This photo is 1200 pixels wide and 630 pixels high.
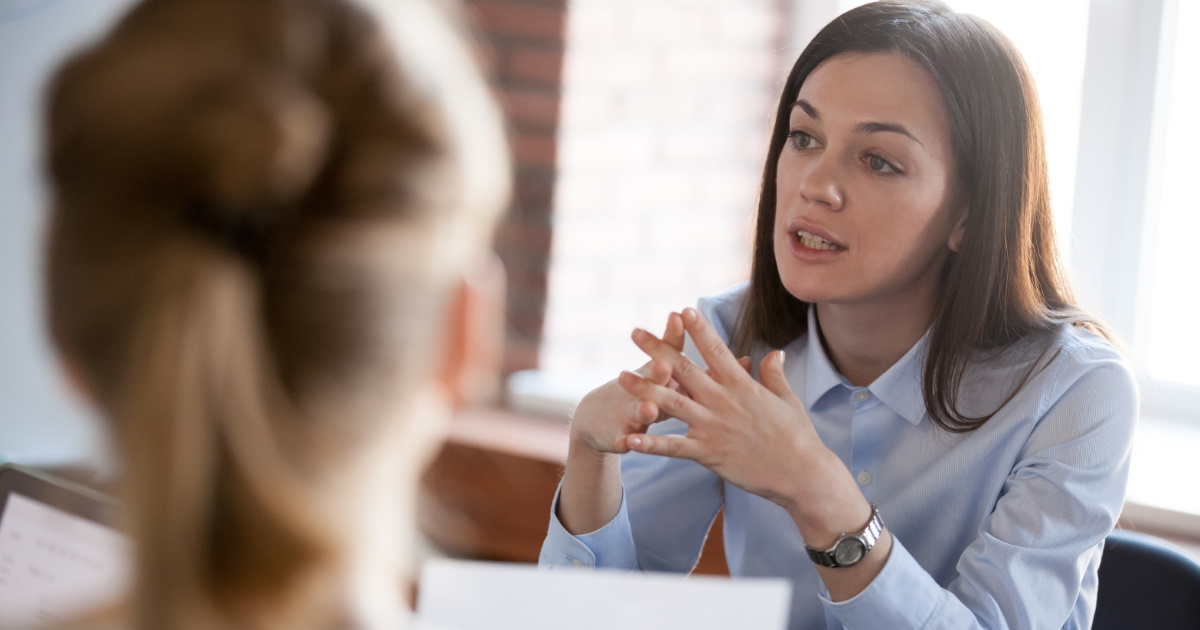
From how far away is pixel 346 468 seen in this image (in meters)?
0.49

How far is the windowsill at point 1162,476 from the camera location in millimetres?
1717

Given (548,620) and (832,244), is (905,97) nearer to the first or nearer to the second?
(832,244)

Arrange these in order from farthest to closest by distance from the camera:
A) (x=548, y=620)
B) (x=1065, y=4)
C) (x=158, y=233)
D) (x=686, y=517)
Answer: (x=1065, y=4) < (x=686, y=517) < (x=548, y=620) < (x=158, y=233)

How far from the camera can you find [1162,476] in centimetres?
183

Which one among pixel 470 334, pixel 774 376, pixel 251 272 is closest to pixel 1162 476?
pixel 774 376

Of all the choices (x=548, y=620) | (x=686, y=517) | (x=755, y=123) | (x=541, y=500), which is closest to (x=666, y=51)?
(x=755, y=123)

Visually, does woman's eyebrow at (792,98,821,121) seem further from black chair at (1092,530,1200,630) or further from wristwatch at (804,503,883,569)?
black chair at (1092,530,1200,630)

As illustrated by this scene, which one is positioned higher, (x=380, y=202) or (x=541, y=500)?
(x=380, y=202)

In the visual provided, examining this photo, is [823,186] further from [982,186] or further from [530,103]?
[530,103]

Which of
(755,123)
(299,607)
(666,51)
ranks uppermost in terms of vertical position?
(666,51)

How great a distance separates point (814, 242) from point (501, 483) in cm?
99

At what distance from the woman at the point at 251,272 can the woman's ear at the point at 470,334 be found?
1.3 inches

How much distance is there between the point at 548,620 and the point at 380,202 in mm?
459

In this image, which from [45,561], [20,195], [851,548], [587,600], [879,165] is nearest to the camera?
[587,600]
